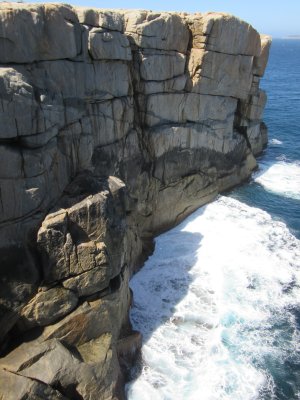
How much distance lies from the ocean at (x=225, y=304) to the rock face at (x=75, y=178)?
1764 mm

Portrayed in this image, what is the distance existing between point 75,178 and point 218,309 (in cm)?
1192

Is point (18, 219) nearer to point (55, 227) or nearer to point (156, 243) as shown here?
point (55, 227)

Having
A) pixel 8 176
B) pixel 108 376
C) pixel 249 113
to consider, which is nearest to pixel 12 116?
pixel 8 176

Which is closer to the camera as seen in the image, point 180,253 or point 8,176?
point 8,176

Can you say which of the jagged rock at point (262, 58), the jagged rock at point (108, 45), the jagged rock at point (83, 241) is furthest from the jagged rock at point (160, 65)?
the jagged rock at point (83, 241)

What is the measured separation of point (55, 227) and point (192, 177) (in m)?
18.8

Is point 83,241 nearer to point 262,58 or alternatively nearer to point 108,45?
point 108,45

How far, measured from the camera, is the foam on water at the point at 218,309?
21.7m

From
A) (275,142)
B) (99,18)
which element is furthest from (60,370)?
(275,142)

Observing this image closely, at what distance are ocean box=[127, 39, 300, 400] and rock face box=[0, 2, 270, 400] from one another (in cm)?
176

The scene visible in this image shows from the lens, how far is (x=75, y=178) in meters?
22.3

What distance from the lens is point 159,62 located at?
30.1m

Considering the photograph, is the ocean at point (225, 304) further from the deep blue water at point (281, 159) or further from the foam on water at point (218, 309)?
the deep blue water at point (281, 159)

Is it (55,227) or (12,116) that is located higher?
(12,116)
